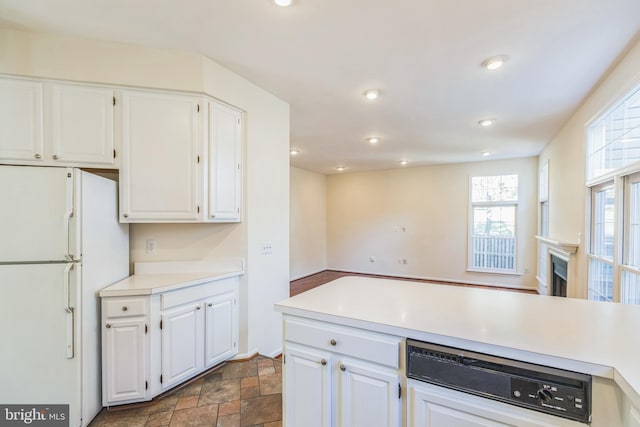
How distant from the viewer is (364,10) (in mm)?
1715

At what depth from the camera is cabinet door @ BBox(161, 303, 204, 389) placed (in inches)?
83.2

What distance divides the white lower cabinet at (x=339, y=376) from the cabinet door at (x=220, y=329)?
1141 millimetres

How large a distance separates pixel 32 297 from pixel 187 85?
70.7 inches

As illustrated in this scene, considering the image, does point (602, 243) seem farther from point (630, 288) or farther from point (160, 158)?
point (160, 158)

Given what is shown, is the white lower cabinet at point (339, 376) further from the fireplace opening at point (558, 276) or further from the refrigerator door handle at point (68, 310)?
the fireplace opening at point (558, 276)

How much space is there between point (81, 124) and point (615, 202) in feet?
14.2

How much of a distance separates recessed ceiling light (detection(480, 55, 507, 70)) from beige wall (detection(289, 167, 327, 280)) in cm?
474

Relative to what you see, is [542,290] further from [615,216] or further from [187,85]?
[187,85]

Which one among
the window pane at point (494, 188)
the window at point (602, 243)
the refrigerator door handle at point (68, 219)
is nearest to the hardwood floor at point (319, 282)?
the window pane at point (494, 188)

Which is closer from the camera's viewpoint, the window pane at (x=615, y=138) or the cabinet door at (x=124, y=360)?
the cabinet door at (x=124, y=360)

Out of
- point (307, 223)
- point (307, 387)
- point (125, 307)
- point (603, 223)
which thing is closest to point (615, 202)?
point (603, 223)

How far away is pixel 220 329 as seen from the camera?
8.14 ft

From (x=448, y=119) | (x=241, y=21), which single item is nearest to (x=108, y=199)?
(x=241, y=21)

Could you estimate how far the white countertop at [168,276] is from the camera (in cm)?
201
